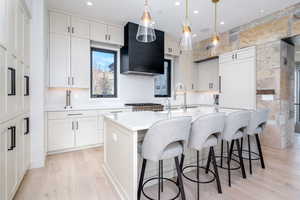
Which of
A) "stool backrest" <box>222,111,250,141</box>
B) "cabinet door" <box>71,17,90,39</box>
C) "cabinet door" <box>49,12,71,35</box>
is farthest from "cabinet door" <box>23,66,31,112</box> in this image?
"stool backrest" <box>222,111,250,141</box>

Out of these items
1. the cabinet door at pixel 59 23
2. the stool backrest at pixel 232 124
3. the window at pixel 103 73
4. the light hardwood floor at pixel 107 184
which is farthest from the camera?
the window at pixel 103 73

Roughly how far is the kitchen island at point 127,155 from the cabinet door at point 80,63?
1.80 metres

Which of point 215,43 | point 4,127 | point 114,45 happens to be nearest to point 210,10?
point 215,43

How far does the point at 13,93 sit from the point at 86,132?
197cm

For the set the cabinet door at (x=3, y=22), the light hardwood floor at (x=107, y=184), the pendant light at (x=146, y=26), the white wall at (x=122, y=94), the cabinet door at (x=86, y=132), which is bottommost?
the light hardwood floor at (x=107, y=184)

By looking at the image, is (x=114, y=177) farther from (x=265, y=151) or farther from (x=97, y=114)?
(x=265, y=151)

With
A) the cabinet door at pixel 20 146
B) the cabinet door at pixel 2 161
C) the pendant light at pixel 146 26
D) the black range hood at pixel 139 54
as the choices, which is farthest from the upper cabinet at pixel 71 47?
the cabinet door at pixel 2 161

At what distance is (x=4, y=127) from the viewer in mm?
1490

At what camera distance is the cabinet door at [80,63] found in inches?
140

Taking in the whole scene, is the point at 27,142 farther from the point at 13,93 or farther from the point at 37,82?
the point at 13,93

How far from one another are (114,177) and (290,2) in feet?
14.5

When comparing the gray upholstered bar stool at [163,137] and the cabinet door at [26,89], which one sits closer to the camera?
the gray upholstered bar stool at [163,137]

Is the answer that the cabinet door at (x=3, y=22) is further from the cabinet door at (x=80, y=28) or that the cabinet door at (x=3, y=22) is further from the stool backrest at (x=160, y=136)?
the cabinet door at (x=80, y=28)

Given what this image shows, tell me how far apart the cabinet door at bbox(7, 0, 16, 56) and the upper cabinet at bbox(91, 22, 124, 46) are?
6.72ft
